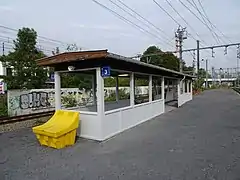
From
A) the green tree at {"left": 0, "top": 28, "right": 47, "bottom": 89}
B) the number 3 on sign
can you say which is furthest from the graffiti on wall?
the number 3 on sign

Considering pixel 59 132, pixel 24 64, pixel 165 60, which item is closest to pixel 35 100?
pixel 24 64

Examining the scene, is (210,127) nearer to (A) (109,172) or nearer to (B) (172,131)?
(B) (172,131)

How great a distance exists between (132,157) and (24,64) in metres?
15.7

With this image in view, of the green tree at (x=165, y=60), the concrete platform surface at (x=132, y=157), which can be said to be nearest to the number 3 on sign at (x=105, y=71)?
the concrete platform surface at (x=132, y=157)

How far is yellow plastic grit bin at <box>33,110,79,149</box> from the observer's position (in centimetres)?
Result: 706

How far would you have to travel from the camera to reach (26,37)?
20.1 meters

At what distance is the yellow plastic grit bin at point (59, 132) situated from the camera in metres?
7.06

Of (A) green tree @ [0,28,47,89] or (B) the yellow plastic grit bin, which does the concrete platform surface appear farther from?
(A) green tree @ [0,28,47,89]

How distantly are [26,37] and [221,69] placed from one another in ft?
270

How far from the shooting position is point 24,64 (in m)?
19.4

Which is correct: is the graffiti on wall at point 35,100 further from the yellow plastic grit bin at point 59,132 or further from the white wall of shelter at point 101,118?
the yellow plastic grit bin at point 59,132

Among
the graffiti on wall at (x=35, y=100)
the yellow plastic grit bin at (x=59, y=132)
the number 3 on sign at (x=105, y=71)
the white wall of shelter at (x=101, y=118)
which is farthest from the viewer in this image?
the graffiti on wall at (x=35, y=100)

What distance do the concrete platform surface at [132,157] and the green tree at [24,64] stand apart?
10.9m

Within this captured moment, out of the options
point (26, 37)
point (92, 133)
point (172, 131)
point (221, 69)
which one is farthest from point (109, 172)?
point (221, 69)
